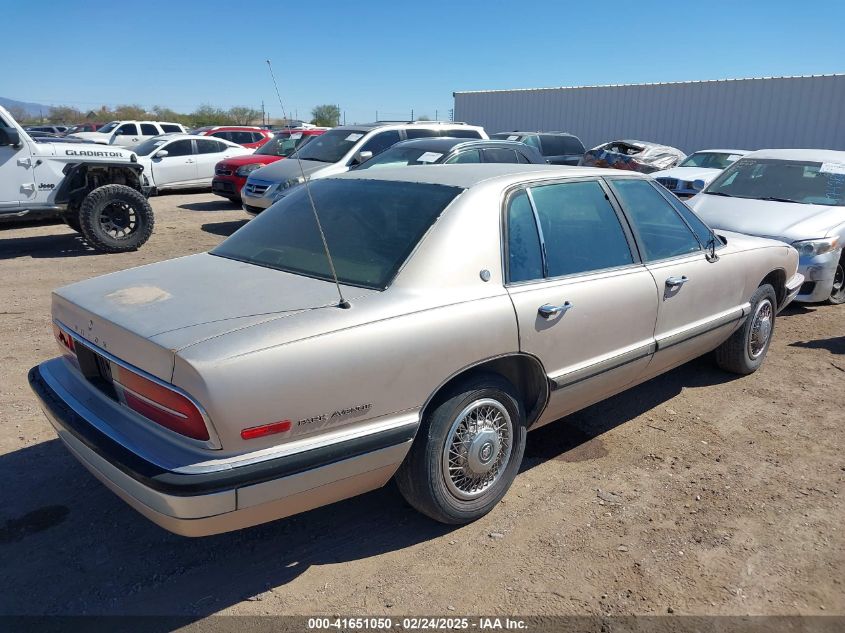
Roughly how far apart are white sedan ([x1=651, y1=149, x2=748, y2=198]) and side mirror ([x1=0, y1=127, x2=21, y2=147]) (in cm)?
861

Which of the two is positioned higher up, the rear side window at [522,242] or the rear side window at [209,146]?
the rear side window at [522,242]

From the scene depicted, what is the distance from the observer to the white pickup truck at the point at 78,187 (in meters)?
8.73

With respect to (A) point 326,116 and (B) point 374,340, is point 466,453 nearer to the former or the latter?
(B) point 374,340

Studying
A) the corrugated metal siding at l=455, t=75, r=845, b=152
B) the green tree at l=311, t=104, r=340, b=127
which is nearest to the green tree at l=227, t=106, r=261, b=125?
the green tree at l=311, t=104, r=340, b=127

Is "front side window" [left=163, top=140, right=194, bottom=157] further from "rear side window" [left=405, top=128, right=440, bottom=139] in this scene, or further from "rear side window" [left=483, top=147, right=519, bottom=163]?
"rear side window" [left=483, top=147, right=519, bottom=163]

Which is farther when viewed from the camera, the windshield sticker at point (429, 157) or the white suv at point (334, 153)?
the white suv at point (334, 153)

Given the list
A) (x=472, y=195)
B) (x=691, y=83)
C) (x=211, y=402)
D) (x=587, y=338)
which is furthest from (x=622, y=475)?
(x=691, y=83)

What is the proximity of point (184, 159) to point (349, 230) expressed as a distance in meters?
14.1

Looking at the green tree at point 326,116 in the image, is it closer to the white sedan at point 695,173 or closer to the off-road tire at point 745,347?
the white sedan at point 695,173

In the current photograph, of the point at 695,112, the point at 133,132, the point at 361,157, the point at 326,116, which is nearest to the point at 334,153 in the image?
the point at 361,157

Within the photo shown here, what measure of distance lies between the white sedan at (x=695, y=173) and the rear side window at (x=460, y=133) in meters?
3.16

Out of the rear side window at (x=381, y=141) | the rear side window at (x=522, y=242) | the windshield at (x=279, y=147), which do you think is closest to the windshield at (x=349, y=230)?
the rear side window at (x=522, y=242)

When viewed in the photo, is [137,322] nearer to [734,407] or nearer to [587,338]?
[587,338]

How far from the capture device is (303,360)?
8.06 feet
